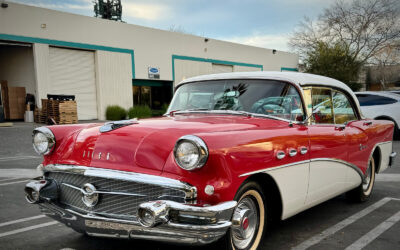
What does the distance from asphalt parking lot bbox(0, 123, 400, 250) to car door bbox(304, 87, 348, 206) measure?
0.35m

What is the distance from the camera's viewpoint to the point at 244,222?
271cm

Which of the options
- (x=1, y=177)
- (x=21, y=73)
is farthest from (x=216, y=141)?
(x=21, y=73)

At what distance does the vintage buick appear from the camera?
2.37 m

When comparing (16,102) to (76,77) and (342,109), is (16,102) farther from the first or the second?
(342,109)

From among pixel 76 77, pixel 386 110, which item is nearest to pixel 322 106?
pixel 386 110

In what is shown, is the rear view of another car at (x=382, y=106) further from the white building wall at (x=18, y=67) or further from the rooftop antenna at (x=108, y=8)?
the rooftop antenna at (x=108, y=8)

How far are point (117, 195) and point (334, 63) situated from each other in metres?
30.9

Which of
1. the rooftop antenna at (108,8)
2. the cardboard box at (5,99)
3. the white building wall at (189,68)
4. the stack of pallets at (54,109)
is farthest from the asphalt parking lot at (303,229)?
the rooftop antenna at (108,8)

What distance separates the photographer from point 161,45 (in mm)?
23688

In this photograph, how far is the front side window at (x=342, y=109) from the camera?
4246 mm

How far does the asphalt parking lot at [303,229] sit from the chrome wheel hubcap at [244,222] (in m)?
0.25

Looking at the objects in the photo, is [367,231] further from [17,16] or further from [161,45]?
[161,45]

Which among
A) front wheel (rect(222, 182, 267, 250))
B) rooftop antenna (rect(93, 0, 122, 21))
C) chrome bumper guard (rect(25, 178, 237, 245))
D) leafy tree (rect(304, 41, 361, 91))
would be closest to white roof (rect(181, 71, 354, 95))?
front wheel (rect(222, 182, 267, 250))

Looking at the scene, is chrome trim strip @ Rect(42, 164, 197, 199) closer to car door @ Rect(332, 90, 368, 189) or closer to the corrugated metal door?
car door @ Rect(332, 90, 368, 189)
